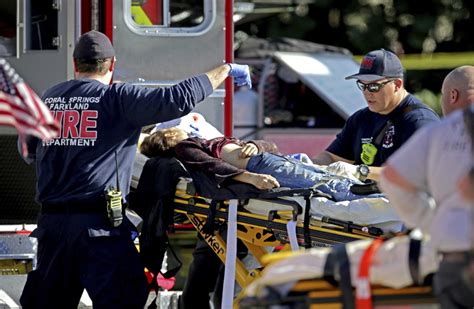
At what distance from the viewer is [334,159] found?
294 inches

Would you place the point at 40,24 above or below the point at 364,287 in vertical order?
above

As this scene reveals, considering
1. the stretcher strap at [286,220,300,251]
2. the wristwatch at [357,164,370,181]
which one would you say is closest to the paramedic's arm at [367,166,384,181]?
the wristwatch at [357,164,370,181]

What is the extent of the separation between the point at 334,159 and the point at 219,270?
0.98 meters

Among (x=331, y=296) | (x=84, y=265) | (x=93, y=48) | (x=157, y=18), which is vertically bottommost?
(x=84, y=265)

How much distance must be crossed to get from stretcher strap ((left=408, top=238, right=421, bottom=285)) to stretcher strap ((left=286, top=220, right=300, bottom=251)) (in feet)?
6.42

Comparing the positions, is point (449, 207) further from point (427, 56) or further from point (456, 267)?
point (427, 56)

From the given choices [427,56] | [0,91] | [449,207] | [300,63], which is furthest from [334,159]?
[427,56]

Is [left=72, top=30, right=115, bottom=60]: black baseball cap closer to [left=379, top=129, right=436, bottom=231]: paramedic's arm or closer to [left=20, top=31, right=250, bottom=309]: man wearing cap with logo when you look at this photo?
[left=20, top=31, right=250, bottom=309]: man wearing cap with logo

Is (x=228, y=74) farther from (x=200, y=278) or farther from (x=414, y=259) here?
(x=414, y=259)

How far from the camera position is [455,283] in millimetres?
4188

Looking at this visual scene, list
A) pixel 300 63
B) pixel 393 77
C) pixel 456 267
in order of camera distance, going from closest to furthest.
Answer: pixel 456 267
pixel 393 77
pixel 300 63

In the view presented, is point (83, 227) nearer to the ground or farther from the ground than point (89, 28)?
nearer to the ground

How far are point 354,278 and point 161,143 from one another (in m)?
2.91

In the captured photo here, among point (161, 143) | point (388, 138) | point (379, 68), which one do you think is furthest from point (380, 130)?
point (161, 143)
